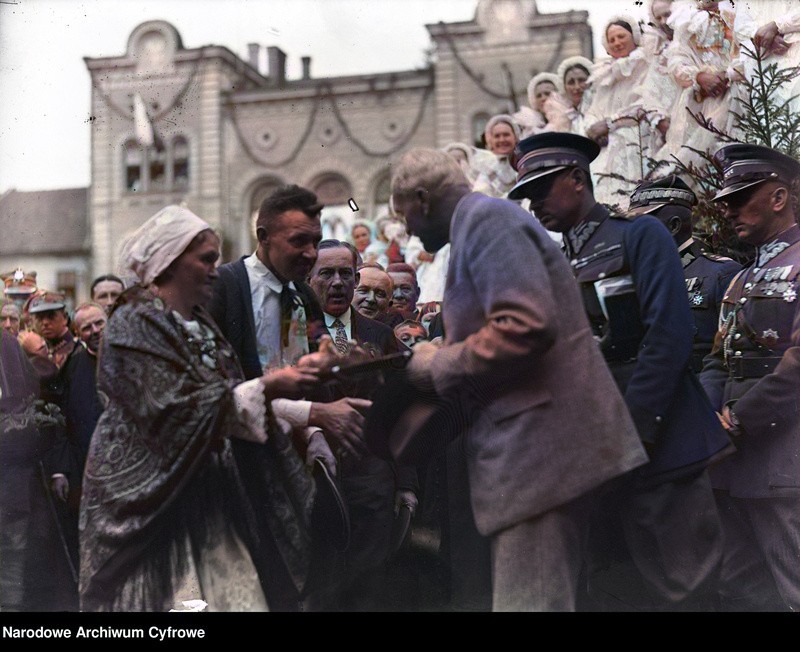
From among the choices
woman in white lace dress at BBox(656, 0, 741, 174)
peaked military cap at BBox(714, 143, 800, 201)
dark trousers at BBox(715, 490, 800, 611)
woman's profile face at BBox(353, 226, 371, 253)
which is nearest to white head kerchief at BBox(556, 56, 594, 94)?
woman in white lace dress at BBox(656, 0, 741, 174)

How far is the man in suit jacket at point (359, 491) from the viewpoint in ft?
16.0

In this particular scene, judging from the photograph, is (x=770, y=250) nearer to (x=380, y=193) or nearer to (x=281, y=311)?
(x=281, y=311)

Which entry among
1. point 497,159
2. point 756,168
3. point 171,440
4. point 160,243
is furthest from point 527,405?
point 497,159

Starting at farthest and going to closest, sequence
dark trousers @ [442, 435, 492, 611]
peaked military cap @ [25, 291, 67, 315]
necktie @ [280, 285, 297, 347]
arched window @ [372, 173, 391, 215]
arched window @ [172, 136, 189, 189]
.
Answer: arched window @ [372, 173, 391, 215] < arched window @ [172, 136, 189, 189] < peaked military cap @ [25, 291, 67, 315] < necktie @ [280, 285, 297, 347] < dark trousers @ [442, 435, 492, 611]

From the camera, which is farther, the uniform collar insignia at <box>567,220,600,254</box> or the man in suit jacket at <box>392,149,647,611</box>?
the uniform collar insignia at <box>567,220,600,254</box>

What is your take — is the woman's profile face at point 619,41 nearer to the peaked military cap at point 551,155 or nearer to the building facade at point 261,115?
the building facade at point 261,115

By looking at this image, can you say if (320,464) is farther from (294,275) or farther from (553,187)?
(553,187)

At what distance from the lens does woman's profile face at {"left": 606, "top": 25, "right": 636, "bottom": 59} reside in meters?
9.70

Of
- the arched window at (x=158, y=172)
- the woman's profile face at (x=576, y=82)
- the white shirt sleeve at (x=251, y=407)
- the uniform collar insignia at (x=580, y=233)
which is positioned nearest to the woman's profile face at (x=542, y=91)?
the woman's profile face at (x=576, y=82)

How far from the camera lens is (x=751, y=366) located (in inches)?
212

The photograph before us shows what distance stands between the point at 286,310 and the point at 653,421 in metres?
1.68

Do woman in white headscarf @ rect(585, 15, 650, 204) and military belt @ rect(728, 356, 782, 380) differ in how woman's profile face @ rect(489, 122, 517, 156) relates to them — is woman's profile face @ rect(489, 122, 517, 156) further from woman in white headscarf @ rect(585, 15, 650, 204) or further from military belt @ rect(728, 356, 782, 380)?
military belt @ rect(728, 356, 782, 380)

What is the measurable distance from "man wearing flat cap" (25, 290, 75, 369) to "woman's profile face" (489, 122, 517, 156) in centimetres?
481

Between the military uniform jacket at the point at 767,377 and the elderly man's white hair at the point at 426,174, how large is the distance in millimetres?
1776
